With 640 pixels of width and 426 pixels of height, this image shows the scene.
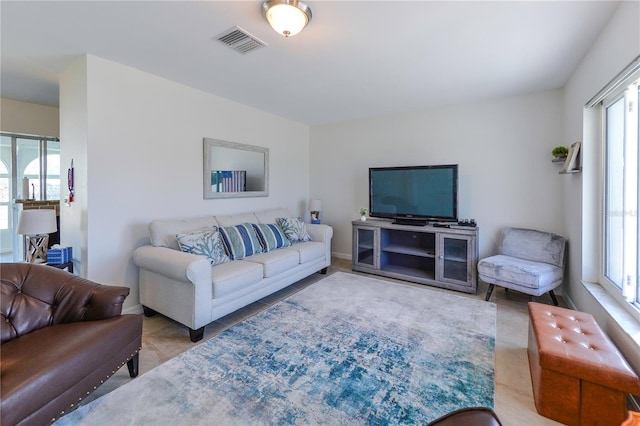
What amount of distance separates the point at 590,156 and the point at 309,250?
117 inches

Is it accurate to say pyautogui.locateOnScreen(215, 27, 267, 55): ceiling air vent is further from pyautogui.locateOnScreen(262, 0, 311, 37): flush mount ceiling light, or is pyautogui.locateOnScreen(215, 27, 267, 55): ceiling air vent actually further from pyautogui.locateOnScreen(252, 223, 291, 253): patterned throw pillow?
pyautogui.locateOnScreen(252, 223, 291, 253): patterned throw pillow

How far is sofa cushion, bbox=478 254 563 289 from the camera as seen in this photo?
9.10ft

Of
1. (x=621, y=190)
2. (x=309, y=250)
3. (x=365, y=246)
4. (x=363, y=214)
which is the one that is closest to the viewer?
(x=621, y=190)

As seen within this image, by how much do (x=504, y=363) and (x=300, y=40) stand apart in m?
2.89

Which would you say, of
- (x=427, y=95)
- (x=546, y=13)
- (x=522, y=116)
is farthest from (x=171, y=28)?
(x=522, y=116)

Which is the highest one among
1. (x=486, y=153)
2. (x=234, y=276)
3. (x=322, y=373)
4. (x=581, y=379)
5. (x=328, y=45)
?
(x=328, y=45)

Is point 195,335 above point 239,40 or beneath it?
beneath

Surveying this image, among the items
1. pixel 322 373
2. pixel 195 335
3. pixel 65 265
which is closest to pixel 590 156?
pixel 322 373

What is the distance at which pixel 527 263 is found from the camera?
3031mm

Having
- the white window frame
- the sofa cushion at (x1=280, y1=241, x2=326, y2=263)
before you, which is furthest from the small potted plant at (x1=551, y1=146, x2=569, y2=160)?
the sofa cushion at (x1=280, y1=241, x2=326, y2=263)

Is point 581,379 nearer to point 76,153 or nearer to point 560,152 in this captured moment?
point 560,152

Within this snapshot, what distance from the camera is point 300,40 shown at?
7.36 feet

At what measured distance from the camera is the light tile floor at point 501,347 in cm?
164

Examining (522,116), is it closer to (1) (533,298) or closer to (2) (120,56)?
(1) (533,298)
